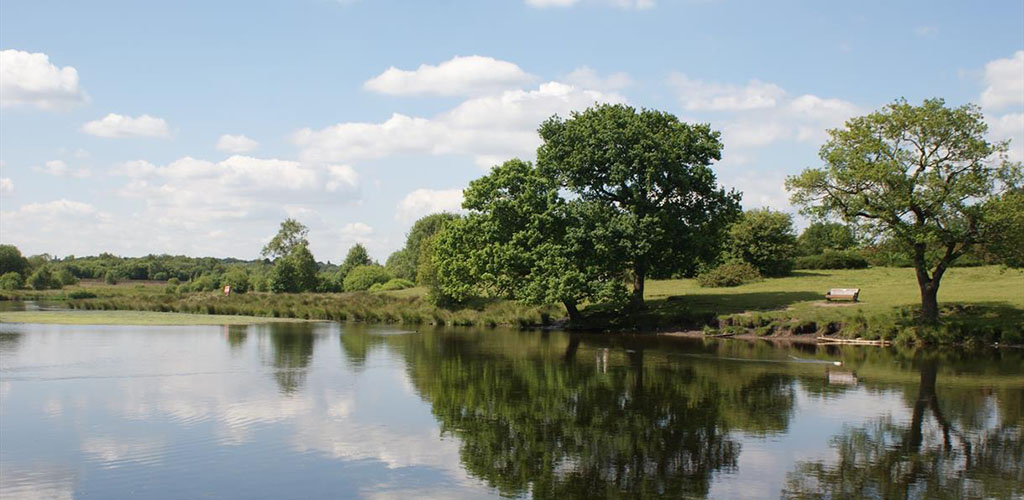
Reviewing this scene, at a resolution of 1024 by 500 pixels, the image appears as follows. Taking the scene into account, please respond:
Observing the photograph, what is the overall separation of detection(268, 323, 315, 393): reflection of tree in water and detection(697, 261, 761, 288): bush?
91.6 ft

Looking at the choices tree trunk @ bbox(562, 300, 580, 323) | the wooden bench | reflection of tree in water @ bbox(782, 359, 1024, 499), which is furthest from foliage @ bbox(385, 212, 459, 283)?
reflection of tree in water @ bbox(782, 359, 1024, 499)

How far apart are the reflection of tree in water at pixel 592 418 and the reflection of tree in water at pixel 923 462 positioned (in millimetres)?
1649

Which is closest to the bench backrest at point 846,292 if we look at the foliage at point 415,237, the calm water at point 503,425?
the calm water at point 503,425

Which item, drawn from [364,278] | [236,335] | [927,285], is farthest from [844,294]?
[364,278]

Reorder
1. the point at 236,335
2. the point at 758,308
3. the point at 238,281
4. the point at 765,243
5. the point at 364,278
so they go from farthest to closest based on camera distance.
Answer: the point at 364,278, the point at 238,281, the point at 765,243, the point at 758,308, the point at 236,335

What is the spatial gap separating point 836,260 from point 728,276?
1357 cm

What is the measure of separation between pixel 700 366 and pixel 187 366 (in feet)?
58.4

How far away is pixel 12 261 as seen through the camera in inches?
4525

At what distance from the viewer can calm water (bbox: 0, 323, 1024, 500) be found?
498 inches

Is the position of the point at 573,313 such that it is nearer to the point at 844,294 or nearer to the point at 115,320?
the point at 844,294

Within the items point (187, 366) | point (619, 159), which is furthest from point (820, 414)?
Result: point (619, 159)

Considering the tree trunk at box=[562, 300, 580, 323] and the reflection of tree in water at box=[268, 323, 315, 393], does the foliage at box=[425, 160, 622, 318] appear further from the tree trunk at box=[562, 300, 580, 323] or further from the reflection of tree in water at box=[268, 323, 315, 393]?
the reflection of tree in water at box=[268, 323, 315, 393]

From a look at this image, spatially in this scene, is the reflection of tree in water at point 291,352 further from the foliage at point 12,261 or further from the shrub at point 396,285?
the foliage at point 12,261

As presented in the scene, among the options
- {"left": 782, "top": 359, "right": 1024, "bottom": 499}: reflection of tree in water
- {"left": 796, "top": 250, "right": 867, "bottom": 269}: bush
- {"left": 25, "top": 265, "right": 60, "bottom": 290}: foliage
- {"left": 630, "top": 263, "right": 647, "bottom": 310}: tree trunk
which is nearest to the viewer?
{"left": 782, "top": 359, "right": 1024, "bottom": 499}: reflection of tree in water
